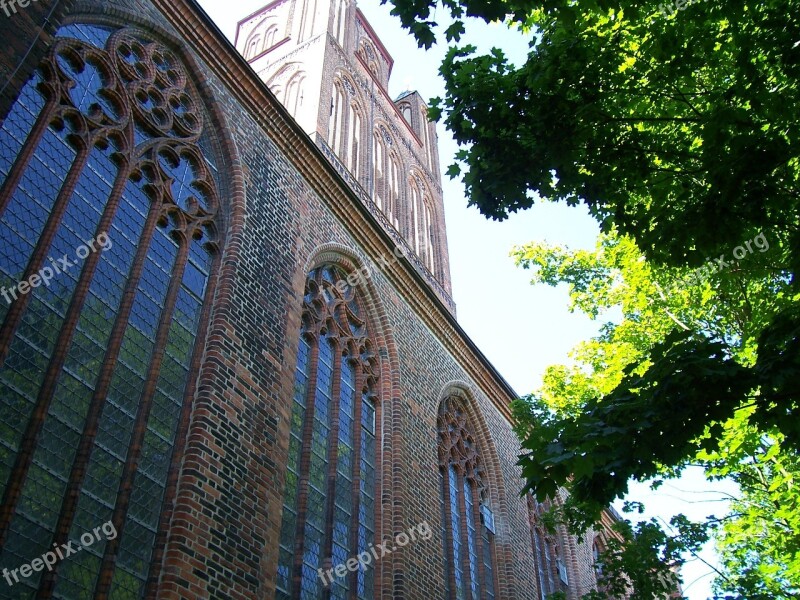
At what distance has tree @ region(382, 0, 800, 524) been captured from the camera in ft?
19.2

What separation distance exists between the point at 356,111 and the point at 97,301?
1314 cm

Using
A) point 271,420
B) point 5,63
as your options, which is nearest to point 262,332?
point 271,420

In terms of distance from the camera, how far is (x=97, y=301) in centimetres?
764

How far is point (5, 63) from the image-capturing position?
263 inches

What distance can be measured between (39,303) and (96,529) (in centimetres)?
206

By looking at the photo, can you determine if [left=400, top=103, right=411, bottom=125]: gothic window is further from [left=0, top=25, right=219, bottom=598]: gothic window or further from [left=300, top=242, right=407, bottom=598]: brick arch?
[left=0, top=25, right=219, bottom=598]: gothic window

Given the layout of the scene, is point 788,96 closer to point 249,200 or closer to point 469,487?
point 249,200

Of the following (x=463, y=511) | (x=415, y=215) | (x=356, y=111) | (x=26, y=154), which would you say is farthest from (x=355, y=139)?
Answer: (x=26, y=154)

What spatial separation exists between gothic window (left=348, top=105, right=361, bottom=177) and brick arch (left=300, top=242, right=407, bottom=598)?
5.53m

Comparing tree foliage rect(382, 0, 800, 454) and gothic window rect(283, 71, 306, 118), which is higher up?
gothic window rect(283, 71, 306, 118)

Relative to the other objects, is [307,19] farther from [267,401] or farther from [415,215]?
Result: [267,401]


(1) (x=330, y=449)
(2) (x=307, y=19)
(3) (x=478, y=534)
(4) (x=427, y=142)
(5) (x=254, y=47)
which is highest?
(5) (x=254, y=47)

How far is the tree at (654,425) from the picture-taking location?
19.2ft

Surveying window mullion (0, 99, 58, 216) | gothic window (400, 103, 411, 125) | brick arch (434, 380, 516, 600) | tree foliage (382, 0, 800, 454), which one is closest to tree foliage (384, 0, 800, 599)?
tree foliage (382, 0, 800, 454)
